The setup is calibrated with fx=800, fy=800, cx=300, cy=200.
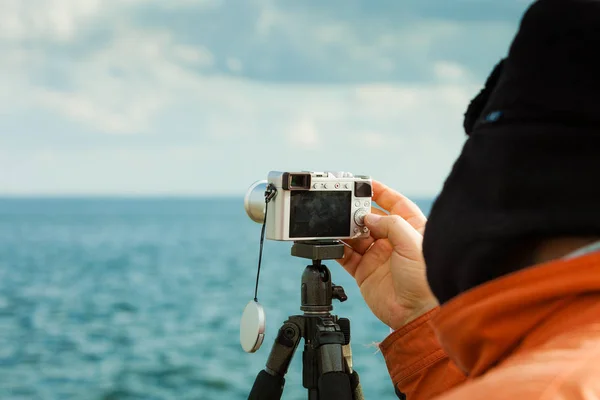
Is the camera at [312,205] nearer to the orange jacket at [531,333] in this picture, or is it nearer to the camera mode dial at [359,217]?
the camera mode dial at [359,217]

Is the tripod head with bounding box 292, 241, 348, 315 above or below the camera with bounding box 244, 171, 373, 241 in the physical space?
below

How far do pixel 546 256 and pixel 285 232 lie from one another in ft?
4.40

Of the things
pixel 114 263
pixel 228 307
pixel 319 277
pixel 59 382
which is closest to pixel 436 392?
pixel 319 277

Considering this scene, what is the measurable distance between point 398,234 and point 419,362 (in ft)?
1.34

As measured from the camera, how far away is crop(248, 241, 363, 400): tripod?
2.14 m

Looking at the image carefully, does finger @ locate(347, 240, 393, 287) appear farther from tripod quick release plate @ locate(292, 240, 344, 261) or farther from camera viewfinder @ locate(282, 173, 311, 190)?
camera viewfinder @ locate(282, 173, 311, 190)

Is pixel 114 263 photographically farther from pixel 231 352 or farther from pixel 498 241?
pixel 498 241

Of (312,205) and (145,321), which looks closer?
(312,205)

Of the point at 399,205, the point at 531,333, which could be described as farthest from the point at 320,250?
the point at 531,333

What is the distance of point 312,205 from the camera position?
220 cm

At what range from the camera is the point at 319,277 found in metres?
2.19

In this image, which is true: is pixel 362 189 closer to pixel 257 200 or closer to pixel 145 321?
pixel 257 200

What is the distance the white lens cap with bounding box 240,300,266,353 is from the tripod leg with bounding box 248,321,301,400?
0.19 feet

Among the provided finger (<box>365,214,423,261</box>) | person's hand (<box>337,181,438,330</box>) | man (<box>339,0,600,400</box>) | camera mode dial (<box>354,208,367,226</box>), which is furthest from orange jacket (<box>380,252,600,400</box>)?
camera mode dial (<box>354,208,367,226</box>)
